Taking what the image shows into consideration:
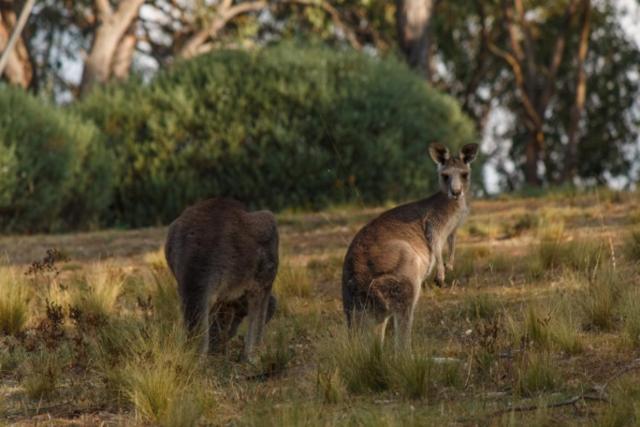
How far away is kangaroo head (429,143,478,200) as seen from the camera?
8.28 metres

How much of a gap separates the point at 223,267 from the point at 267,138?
37.8ft

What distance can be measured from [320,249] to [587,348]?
20.6ft

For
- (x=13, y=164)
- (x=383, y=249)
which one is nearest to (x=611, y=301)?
(x=383, y=249)

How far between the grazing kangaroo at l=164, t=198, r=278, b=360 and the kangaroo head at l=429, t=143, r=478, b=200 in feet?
4.72

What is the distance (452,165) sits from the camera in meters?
8.41

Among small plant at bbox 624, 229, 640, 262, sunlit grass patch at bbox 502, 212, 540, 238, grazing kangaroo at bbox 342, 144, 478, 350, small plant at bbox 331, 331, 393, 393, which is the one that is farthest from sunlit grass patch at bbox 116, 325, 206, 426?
sunlit grass patch at bbox 502, 212, 540, 238

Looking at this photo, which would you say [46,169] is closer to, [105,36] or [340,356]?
[105,36]

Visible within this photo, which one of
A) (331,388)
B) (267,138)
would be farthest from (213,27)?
(331,388)

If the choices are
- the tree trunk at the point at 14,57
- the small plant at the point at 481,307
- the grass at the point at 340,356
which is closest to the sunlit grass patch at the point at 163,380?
the grass at the point at 340,356

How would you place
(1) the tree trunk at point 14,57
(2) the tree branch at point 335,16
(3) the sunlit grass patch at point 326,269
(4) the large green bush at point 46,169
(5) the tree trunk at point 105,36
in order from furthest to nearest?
(2) the tree branch at point 335,16, (5) the tree trunk at point 105,36, (1) the tree trunk at point 14,57, (4) the large green bush at point 46,169, (3) the sunlit grass patch at point 326,269

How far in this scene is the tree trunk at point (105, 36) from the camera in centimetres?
2223

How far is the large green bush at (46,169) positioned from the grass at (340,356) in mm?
6184

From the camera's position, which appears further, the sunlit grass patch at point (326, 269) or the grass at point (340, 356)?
the sunlit grass patch at point (326, 269)

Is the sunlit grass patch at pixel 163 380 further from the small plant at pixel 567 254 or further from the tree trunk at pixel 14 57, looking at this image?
the tree trunk at pixel 14 57
